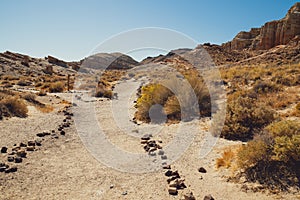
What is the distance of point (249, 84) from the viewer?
49.3 ft

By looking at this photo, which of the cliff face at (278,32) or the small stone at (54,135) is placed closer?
the small stone at (54,135)

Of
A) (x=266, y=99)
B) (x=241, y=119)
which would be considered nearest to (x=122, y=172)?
(x=241, y=119)

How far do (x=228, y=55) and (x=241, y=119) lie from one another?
45.1m

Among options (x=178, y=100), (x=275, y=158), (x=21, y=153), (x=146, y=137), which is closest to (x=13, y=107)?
(x=21, y=153)

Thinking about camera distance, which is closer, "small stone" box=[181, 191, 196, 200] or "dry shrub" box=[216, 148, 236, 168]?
"small stone" box=[181, 191, 196, 200]

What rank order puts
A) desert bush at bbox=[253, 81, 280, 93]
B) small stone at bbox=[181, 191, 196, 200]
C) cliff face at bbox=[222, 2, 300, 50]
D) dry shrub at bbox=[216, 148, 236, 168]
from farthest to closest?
cliff face at bbox=[222, 2, 300, 50]
desert bush at bbox=[253, 81, 280, 93]
dry shrub at bbox=[216, 148, 236, 168]
small stone at bbox=[181, 191, 196, 200]

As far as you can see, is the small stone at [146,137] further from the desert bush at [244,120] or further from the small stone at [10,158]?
the small stone at [10,158]

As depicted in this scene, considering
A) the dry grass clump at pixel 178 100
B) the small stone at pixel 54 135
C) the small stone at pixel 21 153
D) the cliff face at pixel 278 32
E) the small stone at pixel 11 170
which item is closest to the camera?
the small stone at pixel 11 170

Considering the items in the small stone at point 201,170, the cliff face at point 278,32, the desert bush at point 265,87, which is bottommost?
the small stone at point 201,170

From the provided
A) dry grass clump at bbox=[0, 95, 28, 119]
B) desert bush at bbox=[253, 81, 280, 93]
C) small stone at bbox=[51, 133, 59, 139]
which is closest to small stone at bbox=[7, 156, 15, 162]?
small stone at bbox=[51, 133, 59, 139]

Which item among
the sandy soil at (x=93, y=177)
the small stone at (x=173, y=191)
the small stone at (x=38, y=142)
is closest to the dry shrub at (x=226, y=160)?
the sandy soil at (x=93, y=177)

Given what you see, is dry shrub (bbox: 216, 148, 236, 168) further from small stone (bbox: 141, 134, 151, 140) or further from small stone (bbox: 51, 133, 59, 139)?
small stone (bbox: 51, 133, 59, 139)

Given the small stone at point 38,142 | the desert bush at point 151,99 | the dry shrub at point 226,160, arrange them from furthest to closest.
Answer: the desert bush at point 151,99 < the small stone at point 38,142 < the dry shrub at point 226,160

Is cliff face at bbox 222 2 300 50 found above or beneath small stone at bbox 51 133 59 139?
above
